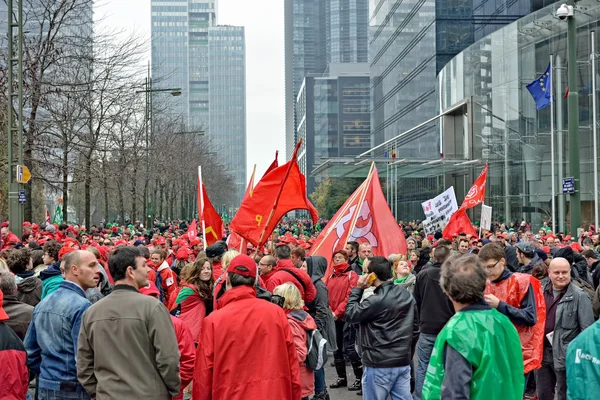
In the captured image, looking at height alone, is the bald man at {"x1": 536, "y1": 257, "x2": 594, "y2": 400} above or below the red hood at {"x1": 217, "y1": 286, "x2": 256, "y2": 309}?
below

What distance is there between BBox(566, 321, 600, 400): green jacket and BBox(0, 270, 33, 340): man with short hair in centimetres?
408

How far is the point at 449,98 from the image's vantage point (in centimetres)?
4338

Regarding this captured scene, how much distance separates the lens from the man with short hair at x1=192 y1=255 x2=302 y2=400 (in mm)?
4926

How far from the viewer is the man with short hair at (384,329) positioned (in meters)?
6.79

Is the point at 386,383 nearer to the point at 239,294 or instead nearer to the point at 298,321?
the point at 298,321

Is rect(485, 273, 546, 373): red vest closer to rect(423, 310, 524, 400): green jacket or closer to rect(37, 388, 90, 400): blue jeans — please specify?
rect(423, 310, 524, 400): green jacket

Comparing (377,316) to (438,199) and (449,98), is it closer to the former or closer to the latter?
(438,199)

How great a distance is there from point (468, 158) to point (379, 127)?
3384 centimetres

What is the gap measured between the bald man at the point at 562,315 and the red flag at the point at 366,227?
3.86m

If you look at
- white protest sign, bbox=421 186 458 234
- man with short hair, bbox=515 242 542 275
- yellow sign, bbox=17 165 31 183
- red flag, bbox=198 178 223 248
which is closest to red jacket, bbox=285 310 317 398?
man with short hair, bbox=515 242 542 275

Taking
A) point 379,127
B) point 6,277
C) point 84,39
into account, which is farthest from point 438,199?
point 379,127

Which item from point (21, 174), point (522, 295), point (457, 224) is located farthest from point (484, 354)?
point (21, 174)

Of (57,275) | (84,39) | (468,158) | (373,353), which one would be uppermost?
(84,39)

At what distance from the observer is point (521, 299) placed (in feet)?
20.7
